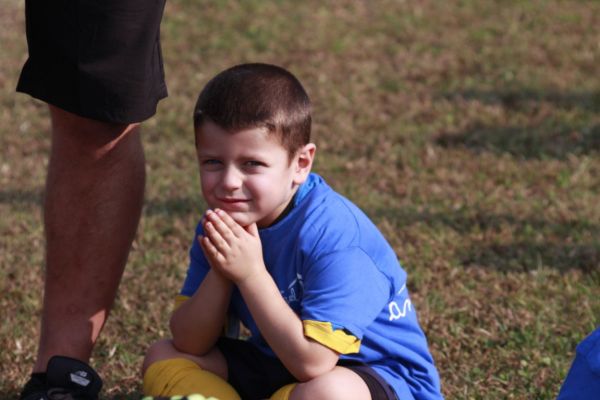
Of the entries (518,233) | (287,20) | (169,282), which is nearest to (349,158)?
(518,233)

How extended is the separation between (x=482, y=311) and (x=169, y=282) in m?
1.11

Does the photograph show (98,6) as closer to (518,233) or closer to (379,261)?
(379,261)

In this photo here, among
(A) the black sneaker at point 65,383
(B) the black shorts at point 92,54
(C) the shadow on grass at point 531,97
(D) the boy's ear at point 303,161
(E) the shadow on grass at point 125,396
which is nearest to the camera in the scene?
(D) the boy's ear at point 303,161

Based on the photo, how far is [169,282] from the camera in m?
3.90

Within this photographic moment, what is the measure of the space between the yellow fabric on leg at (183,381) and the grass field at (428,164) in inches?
17.0

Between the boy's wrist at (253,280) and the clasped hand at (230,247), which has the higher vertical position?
the clasped hand at (230,247)

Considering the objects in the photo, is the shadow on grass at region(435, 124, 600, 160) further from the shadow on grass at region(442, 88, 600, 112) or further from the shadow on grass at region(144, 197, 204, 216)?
the shadow on grass at region(144, 197, 204, 216)

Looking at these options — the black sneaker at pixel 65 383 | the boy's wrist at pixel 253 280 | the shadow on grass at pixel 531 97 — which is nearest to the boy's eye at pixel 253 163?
the boy's wrist at pixel 253 280

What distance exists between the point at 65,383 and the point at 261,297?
→ 66 centimetres

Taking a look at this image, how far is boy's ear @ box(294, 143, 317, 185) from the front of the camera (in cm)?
259

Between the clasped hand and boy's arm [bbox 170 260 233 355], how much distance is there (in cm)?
13

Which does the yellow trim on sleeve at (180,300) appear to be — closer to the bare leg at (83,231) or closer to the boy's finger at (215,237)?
the bare leg at (83,231)

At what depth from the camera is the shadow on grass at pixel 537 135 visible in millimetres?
5258

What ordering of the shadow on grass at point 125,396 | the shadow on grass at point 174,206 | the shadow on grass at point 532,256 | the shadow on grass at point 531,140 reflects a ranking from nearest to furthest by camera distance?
the shadow on grass at point 125,396
the shadow on grass at point 532,256
the shadow on grass at point 174,206
the shadow on grass at point 531,140
